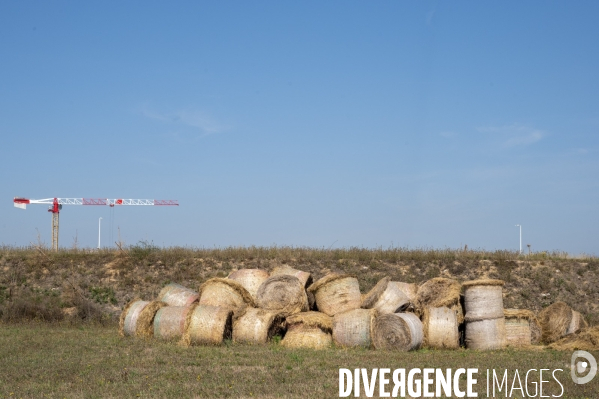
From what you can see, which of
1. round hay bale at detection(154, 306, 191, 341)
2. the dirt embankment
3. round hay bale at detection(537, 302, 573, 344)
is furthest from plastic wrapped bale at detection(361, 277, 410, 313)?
the dirt embankment

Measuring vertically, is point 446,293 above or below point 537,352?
above

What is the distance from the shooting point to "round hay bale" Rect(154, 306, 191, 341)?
15.6m

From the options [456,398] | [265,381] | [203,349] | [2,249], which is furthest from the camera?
[2,249]

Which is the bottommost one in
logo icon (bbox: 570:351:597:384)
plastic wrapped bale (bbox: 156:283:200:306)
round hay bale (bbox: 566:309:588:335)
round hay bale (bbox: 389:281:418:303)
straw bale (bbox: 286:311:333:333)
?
logo icon (bbox: 570:351:597:384)

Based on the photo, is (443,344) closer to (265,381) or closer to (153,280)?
(265,381)

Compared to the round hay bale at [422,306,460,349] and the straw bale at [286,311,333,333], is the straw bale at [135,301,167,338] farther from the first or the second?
the round hay bale at [422,306,460,349]

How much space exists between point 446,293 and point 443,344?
5.50 ft

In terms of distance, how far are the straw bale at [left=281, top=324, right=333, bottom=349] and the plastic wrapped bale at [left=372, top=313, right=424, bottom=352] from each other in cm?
110

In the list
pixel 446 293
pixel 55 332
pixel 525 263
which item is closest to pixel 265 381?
pixel 446 293

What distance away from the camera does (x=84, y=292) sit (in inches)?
1054

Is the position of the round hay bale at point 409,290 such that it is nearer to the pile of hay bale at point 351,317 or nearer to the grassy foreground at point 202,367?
the pile of hay bale at point 351,317

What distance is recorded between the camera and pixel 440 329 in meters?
15.0

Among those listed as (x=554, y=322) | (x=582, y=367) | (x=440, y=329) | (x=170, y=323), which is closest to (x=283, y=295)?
(x=170, y=323)

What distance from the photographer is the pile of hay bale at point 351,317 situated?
14594mm
